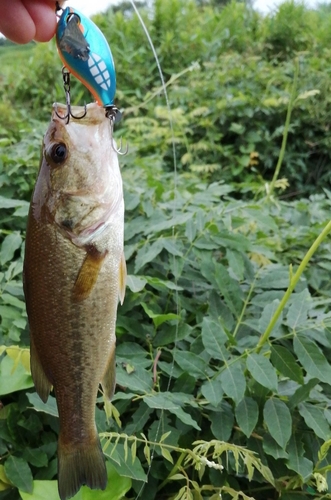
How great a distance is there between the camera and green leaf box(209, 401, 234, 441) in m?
1.46

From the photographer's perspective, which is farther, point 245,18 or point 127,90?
point 245,18

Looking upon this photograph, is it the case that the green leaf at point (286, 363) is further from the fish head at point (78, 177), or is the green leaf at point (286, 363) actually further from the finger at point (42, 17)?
the finger at point (42, 17)

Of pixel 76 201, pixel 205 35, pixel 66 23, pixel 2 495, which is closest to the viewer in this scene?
pixel 66 23

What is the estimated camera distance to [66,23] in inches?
37.1

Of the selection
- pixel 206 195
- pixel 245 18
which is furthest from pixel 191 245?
pixel 245 18

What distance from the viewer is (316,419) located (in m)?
1.45

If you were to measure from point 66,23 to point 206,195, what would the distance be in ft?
4.37

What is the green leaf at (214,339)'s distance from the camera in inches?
58.9

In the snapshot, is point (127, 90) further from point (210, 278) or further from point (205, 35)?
point (210, 278)

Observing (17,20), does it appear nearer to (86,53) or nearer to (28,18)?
(28,18)

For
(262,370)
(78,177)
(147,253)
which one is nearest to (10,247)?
(147,253)

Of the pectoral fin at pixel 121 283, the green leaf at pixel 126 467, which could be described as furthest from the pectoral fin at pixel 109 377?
the green leaf at pixel 126 467

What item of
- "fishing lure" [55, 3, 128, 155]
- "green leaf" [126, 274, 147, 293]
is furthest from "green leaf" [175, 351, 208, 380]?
"fishing lure" [55, 3, 128, 155]

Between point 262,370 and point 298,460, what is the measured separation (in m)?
0.27
